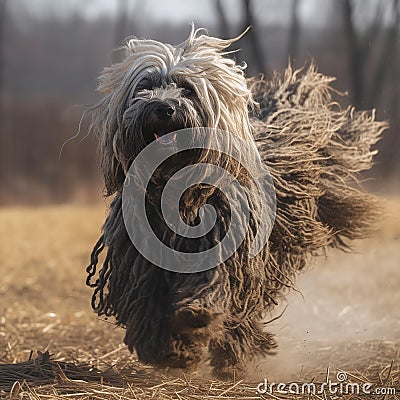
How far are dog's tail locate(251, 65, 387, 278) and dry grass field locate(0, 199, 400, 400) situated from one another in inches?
24.4

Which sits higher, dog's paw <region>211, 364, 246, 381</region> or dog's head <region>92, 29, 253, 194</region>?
dog's head <region>92, 29, 253, 194</region>

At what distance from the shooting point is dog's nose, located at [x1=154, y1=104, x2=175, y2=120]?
13.4 feet

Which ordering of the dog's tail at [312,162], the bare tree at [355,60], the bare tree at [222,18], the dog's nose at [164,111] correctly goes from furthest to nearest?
the bare tree at [355,60] → the bare tree at [222,18] → the dog's tail at [312,162] → the dog's nose at [164,111]

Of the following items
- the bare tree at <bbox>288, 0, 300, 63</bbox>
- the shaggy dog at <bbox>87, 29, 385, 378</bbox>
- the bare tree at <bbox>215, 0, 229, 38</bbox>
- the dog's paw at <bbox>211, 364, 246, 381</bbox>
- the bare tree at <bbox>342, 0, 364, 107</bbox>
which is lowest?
the dog's paw at <bbox>211, 364, 246, 381</bbox>

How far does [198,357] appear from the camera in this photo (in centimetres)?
453

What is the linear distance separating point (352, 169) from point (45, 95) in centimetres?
3199

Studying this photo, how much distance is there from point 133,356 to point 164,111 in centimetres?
205

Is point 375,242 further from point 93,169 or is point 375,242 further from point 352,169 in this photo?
point 93,169

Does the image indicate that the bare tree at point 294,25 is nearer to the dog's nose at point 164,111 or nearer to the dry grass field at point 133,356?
the dry grass field at point 133,356

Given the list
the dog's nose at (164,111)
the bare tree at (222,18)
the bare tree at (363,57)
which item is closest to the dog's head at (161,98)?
the dog's nose at (164,111)

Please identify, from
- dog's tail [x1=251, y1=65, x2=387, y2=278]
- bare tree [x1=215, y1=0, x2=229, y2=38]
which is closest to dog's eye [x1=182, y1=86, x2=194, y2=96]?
dog's tail [x1=251, y1=65, x2=387, y2=278]

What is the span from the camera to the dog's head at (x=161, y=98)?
13.6 feet

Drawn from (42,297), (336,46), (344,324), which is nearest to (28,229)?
(42,297)

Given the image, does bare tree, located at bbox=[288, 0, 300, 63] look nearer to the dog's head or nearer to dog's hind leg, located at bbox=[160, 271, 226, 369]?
the dog's head
